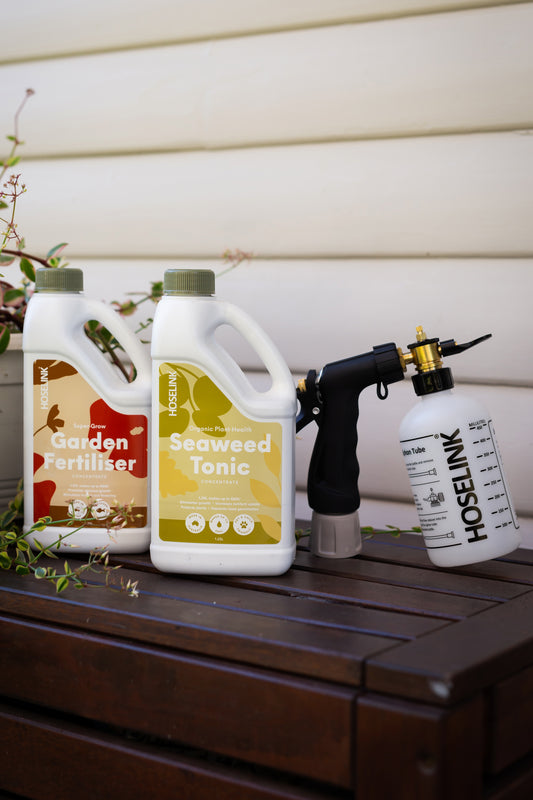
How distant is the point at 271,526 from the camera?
89cm

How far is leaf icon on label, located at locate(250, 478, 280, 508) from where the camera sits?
886 millimetres

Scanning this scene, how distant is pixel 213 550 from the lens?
35.0 inches

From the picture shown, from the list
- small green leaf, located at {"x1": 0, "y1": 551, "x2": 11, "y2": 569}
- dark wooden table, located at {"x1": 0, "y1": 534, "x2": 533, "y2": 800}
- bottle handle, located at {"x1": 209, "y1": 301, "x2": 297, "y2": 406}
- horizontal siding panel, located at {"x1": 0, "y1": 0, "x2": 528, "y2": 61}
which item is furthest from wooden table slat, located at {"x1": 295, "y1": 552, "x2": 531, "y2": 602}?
horizontal siding panel, located at {"x1": 0, "y1": 0, "x2": 528, "y2": 61}

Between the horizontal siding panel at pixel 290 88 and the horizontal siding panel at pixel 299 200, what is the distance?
28mm

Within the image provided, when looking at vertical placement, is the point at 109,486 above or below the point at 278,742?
above

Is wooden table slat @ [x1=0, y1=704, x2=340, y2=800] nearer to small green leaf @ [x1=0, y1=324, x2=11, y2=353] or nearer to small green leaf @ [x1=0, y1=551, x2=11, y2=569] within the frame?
small green leaf @ [x1=0, y1=551, x2=11, y2=569]

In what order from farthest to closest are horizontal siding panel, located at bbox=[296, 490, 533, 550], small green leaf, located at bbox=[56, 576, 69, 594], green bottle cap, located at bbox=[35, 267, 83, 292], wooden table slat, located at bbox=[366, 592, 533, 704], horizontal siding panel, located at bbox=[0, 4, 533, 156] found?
horizontal siding panel, located at bbox=[296, 490, 533, 550] → horizontal siding panel, located at bbox=[0, 4, 533, 156] → green bottle cap, located at bbox=[35, 267, 83, 292] → small green leaf, located at bbox=[56, 576, 69, 594] → wooden table slat, located at bbox=[366, 592, 533, 704]

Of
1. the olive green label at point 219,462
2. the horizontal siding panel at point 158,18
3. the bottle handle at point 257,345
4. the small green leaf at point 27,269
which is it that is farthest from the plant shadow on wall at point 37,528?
the horizontal siding panel at point 158,18

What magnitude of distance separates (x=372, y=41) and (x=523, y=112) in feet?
0.75

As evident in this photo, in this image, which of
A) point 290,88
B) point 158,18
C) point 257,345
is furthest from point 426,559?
point 158,18

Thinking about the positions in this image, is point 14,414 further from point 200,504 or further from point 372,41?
point 372,41

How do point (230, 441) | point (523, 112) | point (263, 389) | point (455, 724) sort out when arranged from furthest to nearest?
point (263, 389)
point (523, 112)
point (230, 441)
point (455, 724)

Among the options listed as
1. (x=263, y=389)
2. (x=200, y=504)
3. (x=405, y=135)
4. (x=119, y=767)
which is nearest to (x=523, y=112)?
(x=405, y=135)

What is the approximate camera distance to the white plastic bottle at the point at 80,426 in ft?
3.16
